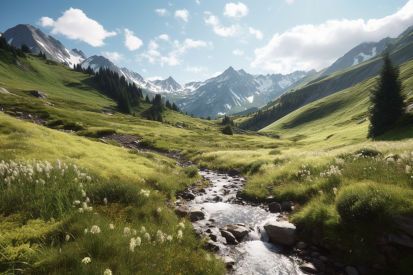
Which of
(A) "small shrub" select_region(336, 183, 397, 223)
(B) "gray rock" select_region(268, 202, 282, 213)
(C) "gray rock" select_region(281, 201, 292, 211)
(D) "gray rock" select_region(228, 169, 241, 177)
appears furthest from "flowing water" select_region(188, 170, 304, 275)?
(D) "gray rock" select_region(228, 169, 241, 177)

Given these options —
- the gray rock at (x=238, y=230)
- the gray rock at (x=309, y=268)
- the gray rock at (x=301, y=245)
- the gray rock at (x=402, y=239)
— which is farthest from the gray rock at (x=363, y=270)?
the gray rock at (x=238, y=230)

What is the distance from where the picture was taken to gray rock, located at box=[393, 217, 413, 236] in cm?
514

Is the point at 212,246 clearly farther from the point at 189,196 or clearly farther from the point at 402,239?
the point at 189,196

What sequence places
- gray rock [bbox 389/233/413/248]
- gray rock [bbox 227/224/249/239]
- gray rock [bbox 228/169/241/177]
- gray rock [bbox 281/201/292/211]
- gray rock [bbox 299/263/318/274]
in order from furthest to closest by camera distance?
gray rock [bbox 228/169/241/177], gray rock [bbox 281/201/292/211], gray rock [bbox 227/224/249/239], gray rock [bbox 299/263/318/274], gray rock [bbox 389/233/413/248]

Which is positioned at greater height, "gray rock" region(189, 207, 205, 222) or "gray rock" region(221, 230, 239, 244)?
"gray rock" region(189, 207, 205, 222)

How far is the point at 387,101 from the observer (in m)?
38.6

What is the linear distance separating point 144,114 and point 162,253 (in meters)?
150

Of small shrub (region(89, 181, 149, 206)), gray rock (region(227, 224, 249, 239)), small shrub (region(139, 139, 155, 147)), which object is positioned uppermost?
small shrub (region(89, 181, 149, 206))

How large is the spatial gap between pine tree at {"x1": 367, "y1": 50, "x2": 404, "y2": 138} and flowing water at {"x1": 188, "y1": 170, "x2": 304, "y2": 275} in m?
44.0

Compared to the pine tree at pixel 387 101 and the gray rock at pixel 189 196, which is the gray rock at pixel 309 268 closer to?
the gray rock at pixel 189 196

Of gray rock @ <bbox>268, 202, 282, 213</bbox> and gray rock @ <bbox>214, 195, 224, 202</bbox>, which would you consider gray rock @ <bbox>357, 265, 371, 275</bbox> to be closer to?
gray rock @ <bbox>268, 202, 282, 213</bbox>

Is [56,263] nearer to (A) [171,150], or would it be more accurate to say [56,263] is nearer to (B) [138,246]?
(B) [138,246]

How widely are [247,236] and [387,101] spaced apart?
48804mm

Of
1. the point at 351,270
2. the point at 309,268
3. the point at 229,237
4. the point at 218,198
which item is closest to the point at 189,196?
the point at 218,198
